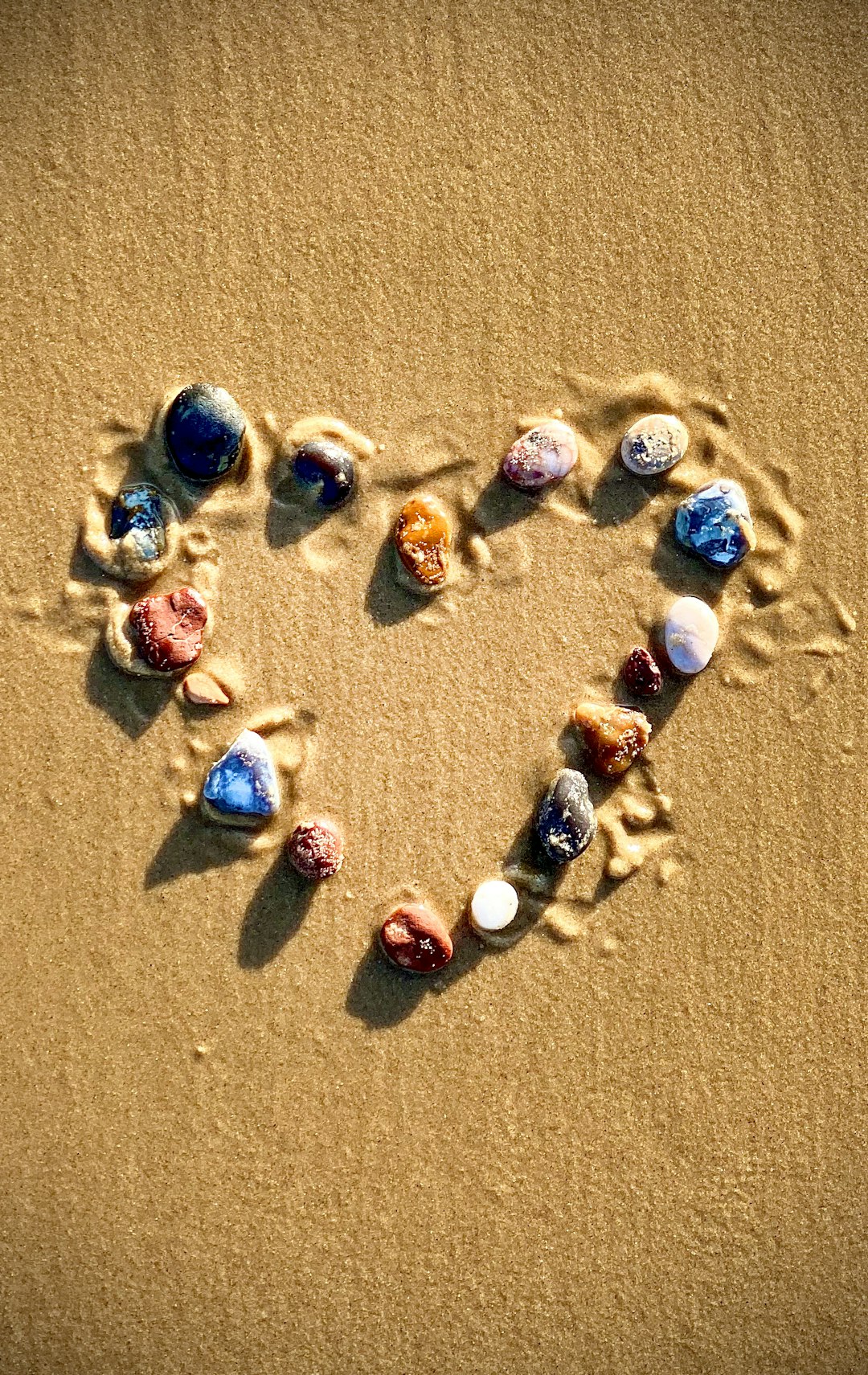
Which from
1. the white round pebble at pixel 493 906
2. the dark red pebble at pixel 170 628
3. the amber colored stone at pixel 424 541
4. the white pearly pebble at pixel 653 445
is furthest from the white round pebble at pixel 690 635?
the dark red pebble at pixel 170 628

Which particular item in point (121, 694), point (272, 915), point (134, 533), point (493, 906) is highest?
point (134, 533)

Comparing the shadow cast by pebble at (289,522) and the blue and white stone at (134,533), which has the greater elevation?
the shadow cast by pebble at (289,522)

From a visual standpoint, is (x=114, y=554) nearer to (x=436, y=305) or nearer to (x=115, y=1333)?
(x=436, y=305)

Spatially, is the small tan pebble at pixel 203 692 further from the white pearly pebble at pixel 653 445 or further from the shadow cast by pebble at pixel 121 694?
the white pearly pebble at pixel 653 445

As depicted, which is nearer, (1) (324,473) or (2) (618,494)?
(1) (324,473)

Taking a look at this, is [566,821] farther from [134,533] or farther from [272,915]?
[134,533]

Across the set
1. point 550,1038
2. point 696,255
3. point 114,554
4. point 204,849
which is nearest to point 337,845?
point 204,849

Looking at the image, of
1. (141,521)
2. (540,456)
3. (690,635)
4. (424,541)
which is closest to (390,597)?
(424,541)
